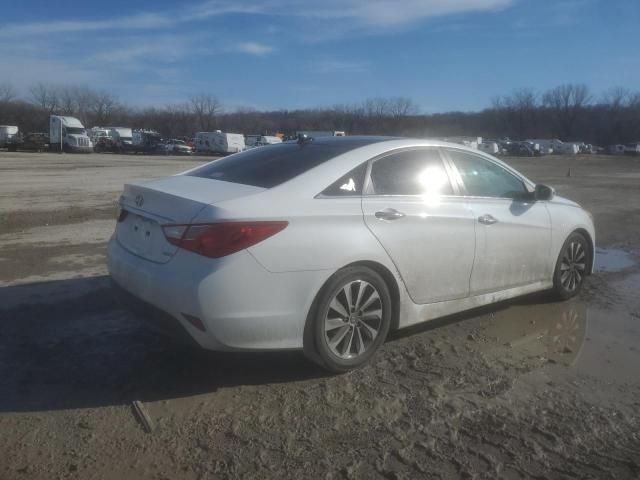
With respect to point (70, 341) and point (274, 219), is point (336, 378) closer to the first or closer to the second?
point (274, 219)

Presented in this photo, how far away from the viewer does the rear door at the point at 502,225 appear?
471 cm

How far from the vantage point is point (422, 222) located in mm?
4246

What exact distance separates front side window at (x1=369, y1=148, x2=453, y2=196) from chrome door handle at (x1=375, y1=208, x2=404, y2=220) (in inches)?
5.8

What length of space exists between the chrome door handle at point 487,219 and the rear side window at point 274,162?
1031 mm

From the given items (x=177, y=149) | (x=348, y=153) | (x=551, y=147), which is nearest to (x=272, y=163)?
(x=348, y=153)

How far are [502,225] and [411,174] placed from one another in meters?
1.01

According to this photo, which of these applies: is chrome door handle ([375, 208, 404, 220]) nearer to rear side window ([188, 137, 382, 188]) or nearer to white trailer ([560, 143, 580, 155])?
rear side window ([188, 137, 382, 188])

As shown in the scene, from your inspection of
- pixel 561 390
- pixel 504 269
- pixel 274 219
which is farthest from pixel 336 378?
pixel 504 269

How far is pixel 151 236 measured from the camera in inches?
147

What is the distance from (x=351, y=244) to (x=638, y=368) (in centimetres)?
231

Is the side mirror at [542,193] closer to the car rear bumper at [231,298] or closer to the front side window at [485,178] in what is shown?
the front side window at [485,178]

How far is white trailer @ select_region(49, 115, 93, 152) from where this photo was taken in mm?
54000

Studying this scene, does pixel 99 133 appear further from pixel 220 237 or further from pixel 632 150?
pixel 220 237

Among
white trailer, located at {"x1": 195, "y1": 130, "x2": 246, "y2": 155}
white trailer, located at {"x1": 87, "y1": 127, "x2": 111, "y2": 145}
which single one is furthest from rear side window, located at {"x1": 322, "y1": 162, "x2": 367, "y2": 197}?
white trailer, located at {"x1": 87, "y1": 127, "x2": 111, "y2": 145}
